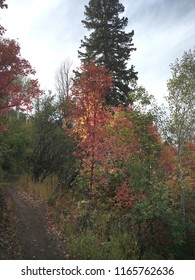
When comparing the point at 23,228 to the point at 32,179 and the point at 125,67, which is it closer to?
the point at 32,179

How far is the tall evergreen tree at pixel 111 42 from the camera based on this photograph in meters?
22.0

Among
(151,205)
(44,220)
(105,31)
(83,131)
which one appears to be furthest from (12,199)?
(105,31)

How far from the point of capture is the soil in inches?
376

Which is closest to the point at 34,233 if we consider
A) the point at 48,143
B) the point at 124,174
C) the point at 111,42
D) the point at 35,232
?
the point at 35,232

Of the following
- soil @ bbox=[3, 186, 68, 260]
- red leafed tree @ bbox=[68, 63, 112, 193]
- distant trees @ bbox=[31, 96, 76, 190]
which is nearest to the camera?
soil @ bbox=[3, 186, 68, 260]

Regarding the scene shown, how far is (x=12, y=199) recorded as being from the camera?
14.1 meters

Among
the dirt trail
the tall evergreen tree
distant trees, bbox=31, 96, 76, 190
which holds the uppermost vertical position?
the tall evergreen tree

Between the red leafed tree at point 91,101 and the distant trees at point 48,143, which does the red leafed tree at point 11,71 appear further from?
the distant trees at point 48,143

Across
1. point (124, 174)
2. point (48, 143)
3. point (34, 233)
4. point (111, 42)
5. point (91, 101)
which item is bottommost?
point (34, 233)

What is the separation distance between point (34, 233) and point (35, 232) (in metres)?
0.13

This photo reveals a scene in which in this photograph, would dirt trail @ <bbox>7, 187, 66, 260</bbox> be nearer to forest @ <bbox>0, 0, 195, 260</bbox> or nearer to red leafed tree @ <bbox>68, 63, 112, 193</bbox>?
forest @ <bbox>0, 0, 195, 260</bbox>

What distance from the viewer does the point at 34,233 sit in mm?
11141

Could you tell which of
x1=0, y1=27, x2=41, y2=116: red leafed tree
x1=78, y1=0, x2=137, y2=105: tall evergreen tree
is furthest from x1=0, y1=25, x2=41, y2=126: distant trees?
x1=78, y1=0, x2=137, y2=105: tall evergreen tree

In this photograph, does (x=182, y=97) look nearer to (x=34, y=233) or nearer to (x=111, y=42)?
(x=34, y=233)
